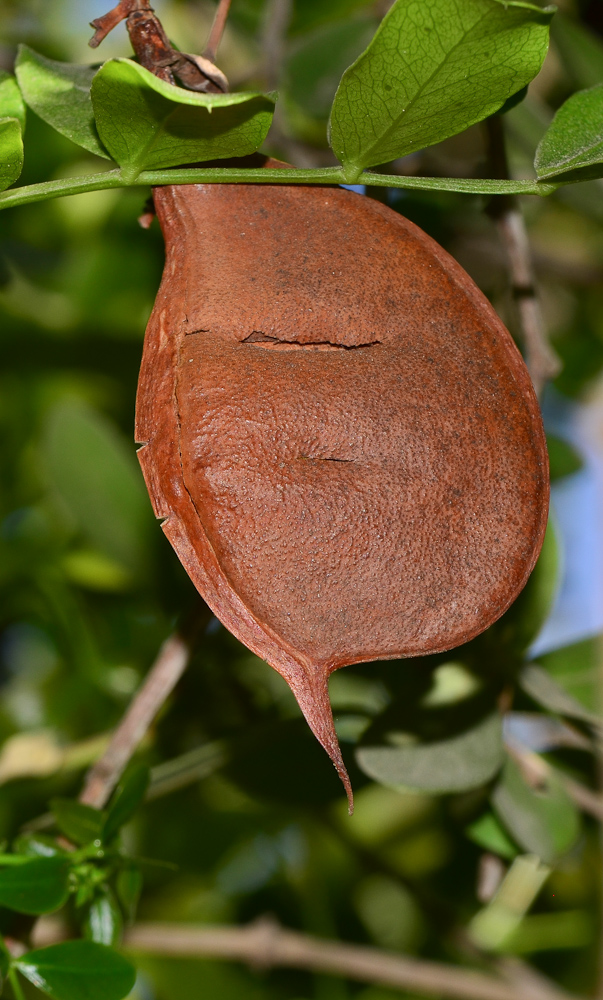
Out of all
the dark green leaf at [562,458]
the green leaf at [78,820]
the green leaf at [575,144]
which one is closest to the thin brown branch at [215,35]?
the green leaf at [575,144]

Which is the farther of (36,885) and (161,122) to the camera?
(36,885)

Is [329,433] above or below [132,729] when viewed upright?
above

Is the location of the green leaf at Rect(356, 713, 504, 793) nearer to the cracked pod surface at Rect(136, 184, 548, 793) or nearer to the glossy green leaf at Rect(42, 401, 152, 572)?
the cracked pod surface at Rect(136, 184, 548, 793)

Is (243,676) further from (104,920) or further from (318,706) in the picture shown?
(318,706)

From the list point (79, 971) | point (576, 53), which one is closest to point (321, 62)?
point (576, 53)

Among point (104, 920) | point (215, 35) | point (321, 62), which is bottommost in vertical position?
point (104, 920)

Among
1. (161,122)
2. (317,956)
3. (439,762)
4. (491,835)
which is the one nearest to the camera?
(161,122)

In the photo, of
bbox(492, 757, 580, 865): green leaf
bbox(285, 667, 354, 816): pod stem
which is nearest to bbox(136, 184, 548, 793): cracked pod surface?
bbox(285, 667, 354, 816): pod stem
